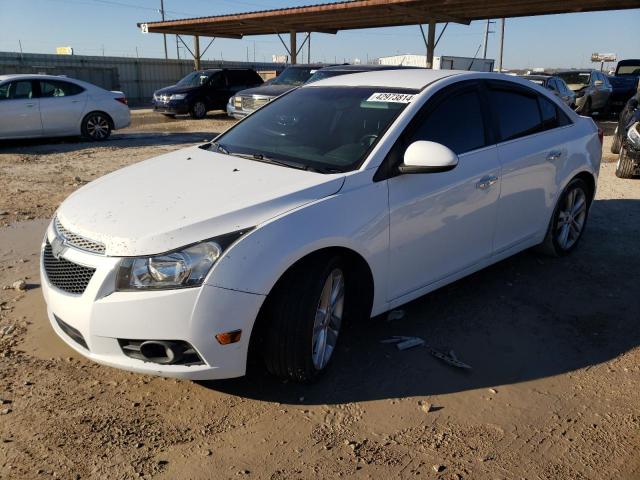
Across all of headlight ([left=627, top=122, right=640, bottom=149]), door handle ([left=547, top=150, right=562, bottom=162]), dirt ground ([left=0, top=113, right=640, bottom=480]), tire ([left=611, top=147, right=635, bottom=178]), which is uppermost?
door handle ([left=547, top=150, right=562, bottom=162])

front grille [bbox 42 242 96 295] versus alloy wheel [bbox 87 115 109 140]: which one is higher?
front grille [bbox 42 242 96 295]

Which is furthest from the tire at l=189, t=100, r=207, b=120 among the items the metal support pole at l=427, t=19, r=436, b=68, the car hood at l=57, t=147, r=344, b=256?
the car hood at l=57, t=147, r=344, b=256

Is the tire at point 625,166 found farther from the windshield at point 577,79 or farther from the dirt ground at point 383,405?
the windshield at point 577,79

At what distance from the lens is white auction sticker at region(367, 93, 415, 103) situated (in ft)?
12.1

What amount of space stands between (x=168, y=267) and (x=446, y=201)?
184 centimetres

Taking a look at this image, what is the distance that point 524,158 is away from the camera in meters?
4.34

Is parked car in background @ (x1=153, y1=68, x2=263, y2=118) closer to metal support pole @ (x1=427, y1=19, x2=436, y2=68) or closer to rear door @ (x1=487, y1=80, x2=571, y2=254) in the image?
metal support pole @ (x1=427, y1=19, x2=436, y2=68)

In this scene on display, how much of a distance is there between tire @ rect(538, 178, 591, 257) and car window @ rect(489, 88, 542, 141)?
0.78 meters

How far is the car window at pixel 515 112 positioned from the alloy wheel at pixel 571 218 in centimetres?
89

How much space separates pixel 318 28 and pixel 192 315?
24424 millimetres

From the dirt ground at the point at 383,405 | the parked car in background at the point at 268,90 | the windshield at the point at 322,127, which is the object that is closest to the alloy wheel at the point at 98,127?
the parked car in background at the point at 268,90

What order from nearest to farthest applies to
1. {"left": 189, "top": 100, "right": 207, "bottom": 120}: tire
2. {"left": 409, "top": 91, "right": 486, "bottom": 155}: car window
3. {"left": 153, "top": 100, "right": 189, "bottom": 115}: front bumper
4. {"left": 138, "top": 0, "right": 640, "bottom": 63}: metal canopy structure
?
{"left": 409, "top": 91, "right": 486, "bottom": 155}: car window
{"left": 138, "top": 0, "right": 640, "bottom": 63}: metal canopy structure
{"left": 153, "top": 100, "right": 189, "bottom": 115}: front bumper
{"left": 189, "top": 100, "right": 207, "bottom": 120}: tire

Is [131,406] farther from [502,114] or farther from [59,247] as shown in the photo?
[502,114]

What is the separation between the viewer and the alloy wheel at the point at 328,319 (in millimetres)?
3107
